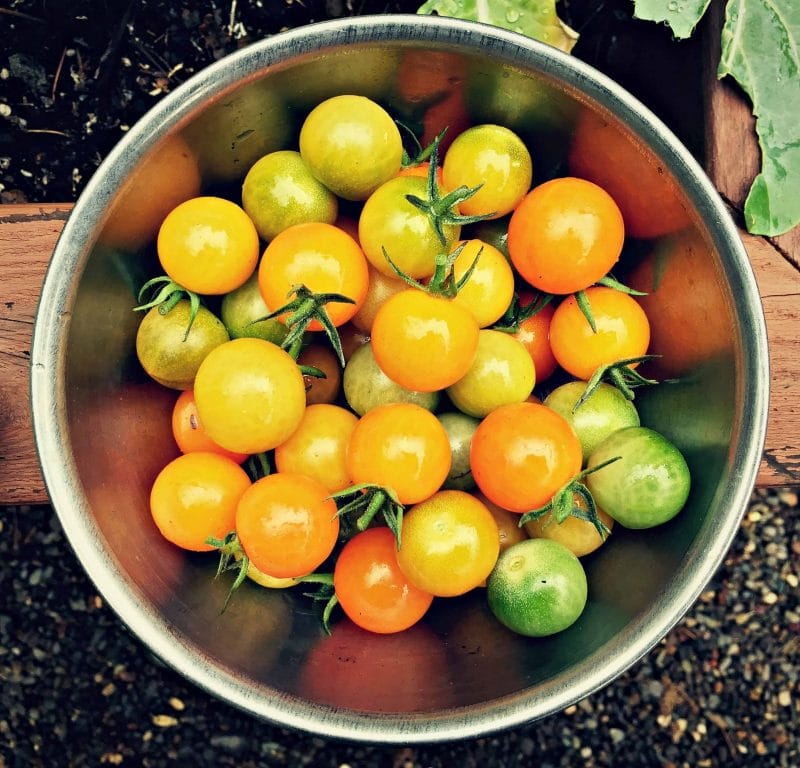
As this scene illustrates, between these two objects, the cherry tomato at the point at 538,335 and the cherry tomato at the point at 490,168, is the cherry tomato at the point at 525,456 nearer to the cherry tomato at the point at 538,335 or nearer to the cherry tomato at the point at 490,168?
the cherry tomato at the point at 538,335

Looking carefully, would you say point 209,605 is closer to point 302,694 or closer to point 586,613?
point 302,694

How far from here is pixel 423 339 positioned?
93cm

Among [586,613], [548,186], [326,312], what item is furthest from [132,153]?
[586,613]

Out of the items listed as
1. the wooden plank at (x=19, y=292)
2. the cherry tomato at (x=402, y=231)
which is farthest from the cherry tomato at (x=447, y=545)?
the wooden plank at (x=19, y=292)

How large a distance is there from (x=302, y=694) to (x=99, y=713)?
1035mm

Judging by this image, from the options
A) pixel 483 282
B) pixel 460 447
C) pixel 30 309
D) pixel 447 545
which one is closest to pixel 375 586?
pixel 447 545

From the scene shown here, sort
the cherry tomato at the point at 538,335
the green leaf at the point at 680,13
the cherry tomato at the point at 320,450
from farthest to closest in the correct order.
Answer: the green leaf at the point at 680,13 < the cherry tomato at the point at 538,335 < the cherry tomato at the point at 320,450

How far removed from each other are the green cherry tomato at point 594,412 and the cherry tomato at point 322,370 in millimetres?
332

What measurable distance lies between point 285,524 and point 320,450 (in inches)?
5.4

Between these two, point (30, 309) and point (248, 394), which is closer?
point (248, 394)

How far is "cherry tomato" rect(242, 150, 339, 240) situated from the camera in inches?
41.4

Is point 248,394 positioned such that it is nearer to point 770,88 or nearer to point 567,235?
point 567,235

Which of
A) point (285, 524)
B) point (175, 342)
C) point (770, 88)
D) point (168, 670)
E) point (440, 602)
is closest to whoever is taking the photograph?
point (285, 524)

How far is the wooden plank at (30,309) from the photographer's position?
122cm
